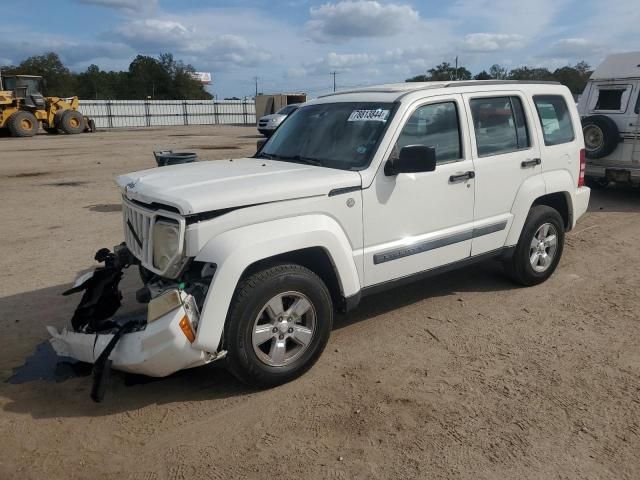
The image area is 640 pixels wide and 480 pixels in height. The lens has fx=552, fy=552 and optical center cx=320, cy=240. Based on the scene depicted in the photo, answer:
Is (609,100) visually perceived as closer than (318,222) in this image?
No

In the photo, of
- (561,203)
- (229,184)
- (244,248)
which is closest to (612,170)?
(561,203)

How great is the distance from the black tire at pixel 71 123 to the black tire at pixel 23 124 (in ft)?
5.39

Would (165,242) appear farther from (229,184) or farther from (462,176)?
(462,176)

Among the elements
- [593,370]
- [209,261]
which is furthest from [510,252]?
[209,261]

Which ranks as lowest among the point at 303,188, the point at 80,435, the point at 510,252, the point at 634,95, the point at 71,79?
the point at 80,435

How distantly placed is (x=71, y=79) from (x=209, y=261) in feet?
287

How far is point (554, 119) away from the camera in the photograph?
18.3 ft

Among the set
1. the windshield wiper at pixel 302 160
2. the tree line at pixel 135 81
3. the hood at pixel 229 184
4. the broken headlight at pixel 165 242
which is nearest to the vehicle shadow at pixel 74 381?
the broken headlight at pixel 165 242

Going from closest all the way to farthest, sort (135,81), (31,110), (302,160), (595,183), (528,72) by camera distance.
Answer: (302,160), (595,183), (31,110), (528,72), (135,81)

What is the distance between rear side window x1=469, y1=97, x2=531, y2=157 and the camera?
4793 mm

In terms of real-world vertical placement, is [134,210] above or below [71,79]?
below

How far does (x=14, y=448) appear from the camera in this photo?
122 inches

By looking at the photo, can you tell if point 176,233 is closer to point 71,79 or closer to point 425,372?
point 425,372

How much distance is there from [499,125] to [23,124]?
28908 mm
